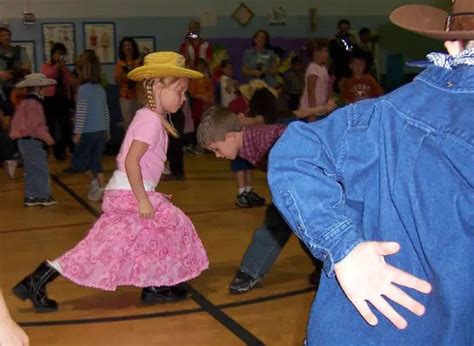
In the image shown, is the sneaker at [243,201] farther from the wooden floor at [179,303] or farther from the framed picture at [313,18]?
the framed picture at [313,18]

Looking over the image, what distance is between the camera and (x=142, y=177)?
4.43 metres

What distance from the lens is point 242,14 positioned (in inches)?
571

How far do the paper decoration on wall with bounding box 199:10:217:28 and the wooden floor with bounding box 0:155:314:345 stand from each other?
753cm

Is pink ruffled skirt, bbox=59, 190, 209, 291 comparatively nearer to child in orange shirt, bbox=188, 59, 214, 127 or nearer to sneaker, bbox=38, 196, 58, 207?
sneaker, bbox=38, 196, 58, 207

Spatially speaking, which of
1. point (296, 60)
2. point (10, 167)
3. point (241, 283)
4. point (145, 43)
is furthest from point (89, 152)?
point (145, 43)

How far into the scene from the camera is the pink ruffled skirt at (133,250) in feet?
14.1

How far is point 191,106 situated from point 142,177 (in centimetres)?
776

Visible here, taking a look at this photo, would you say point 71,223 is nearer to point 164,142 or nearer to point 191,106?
point 164,142

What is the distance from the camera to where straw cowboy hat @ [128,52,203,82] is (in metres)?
4.51

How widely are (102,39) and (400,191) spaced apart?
12636mm

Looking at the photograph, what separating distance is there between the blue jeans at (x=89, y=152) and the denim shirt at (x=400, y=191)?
6527mm

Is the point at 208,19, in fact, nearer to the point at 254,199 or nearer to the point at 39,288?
the point at 254,199

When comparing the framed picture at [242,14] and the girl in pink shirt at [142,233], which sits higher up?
the framed picture at [242,14]

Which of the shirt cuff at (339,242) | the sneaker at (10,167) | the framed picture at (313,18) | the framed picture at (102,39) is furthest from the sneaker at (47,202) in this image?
the framed picture at (313,18)
